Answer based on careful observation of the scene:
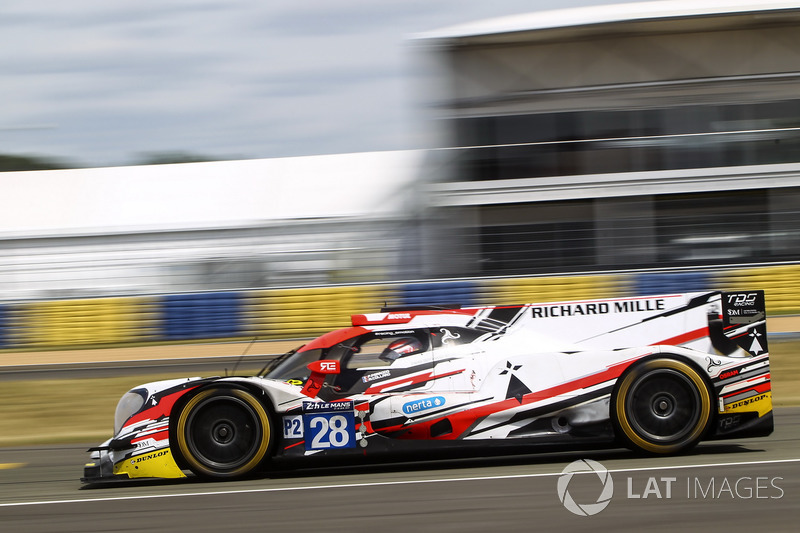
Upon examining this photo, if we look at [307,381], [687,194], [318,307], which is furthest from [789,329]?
[307,381]

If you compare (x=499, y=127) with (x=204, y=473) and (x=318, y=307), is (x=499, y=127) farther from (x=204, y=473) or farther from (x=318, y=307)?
(x=204, y=473)

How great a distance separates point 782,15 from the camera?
20500mm

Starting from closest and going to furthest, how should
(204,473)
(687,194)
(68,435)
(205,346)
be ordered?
(204,473), (68,435), (205,346), (687,194)

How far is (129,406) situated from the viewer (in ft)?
22.7

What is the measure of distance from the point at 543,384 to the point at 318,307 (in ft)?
33.4

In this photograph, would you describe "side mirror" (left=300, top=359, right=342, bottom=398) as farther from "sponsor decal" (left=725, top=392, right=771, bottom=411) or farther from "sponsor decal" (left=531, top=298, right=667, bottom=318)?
"sponsor decal" (left=725, top=392, right=771, bottom=411)

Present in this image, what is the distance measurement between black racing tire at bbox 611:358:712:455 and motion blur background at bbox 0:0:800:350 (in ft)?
31.4

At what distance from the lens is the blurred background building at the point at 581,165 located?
1864cm

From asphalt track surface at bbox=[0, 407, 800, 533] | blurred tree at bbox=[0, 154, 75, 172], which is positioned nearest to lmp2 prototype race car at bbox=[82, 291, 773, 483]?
asphalt track surface at bbox=[0, 407, 800, 533]

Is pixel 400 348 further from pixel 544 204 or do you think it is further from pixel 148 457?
pixel 544 204

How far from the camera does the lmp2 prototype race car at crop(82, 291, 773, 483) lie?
6.69m

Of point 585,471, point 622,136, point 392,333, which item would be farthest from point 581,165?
point 585,471

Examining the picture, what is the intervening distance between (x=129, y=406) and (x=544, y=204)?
14.3 meters

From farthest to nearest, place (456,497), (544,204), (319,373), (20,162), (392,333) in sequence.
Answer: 1. (20,162)
2. (544,204)
3. (392,333)
4. (319,373)
5. (456,497)
